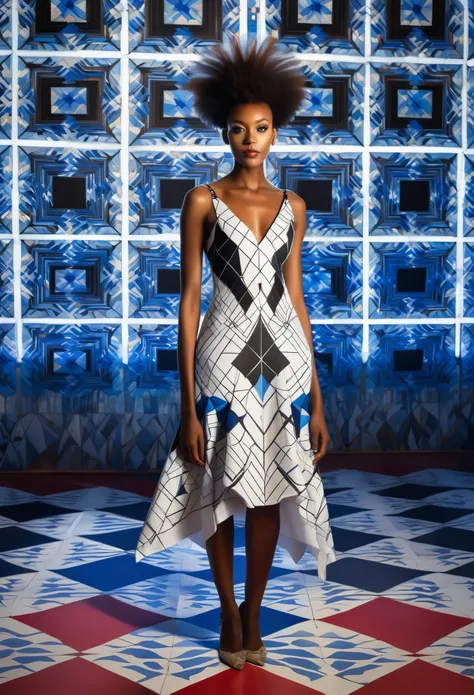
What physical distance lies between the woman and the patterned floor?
184 mm

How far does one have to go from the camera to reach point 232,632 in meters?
2.06

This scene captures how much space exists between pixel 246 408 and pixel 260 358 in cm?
12

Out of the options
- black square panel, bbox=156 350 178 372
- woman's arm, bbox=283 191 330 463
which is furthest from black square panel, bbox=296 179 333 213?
woman's arm, bbox=283 191 330 463

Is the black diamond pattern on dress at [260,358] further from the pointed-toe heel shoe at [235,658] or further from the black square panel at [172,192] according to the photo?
the black square panel at [172,192]

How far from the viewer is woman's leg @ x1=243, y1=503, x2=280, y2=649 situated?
80.6 inches

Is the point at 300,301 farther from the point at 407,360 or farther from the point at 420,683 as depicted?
the point at 407,360

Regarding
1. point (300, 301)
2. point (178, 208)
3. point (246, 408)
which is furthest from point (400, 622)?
point (178, 208)

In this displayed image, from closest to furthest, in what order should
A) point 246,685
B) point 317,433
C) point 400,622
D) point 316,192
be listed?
point 246,685, point 317,433, point 400,622, point 316,192

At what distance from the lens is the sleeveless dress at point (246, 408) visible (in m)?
1.99

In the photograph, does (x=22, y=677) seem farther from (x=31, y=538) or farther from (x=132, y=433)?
(x=132, y=433)

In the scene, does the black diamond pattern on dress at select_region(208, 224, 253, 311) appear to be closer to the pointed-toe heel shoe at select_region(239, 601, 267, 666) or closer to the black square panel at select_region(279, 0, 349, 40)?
the pointed-toe heel shoe at select_region(239, 601, 267, 666)

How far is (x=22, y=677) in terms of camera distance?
6.44 ft

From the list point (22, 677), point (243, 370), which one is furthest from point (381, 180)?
point (22, 677)

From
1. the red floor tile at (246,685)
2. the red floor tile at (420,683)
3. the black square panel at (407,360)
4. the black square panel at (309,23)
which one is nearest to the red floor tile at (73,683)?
the red floor tile at (246,685)
